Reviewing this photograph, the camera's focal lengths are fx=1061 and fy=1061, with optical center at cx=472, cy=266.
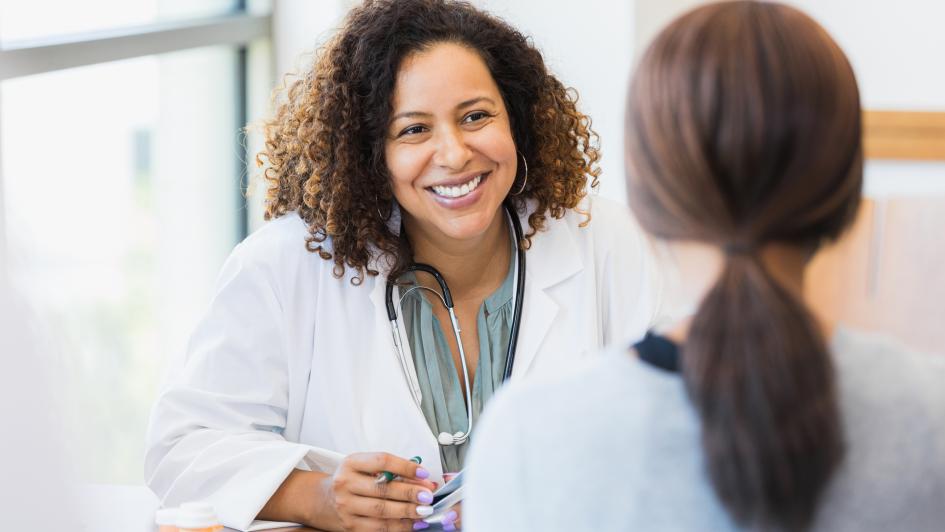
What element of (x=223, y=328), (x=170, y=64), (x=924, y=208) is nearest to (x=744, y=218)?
(x=223, y=328)

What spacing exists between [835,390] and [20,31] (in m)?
1.83

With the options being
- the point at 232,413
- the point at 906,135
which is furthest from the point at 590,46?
the point at 232,413

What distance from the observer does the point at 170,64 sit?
2764 millimetres

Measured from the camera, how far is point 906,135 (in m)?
2.79

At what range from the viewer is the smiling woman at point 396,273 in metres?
1.67

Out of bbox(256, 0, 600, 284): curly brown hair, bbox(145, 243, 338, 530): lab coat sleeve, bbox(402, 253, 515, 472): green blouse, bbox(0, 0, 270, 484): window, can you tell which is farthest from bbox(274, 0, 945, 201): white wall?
bbox(145, 243, 338, 530): lab coat sleeve

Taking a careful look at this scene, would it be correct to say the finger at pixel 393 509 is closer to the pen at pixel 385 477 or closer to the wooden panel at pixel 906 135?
the pen at pixel 385 477

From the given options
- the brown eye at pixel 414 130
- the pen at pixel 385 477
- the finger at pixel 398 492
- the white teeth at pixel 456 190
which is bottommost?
the finger at pixel 398 492

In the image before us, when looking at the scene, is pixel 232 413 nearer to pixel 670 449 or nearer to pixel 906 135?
pixel 670 449

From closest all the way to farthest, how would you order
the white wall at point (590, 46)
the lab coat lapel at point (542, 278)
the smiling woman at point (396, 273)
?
1. the smiling woman at point (396, 273)
2. the lab coat lapel at point (542, 278)
3. the white wall at point (590, 46)

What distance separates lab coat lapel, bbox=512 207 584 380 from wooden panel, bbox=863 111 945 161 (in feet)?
4.14

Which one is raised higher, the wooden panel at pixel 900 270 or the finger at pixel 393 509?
the wooden panel at pixel 900 270

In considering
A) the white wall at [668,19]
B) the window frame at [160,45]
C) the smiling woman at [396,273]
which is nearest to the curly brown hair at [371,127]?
the smiling woman at [396,273]

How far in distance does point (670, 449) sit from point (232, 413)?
0.95 meters
